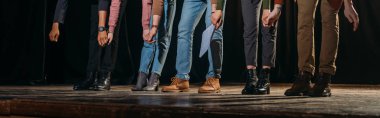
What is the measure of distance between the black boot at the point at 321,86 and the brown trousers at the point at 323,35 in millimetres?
26

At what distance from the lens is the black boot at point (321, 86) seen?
2.20m

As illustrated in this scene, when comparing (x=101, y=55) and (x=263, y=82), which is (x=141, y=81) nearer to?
(x=101, y=55)

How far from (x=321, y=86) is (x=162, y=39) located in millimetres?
1066

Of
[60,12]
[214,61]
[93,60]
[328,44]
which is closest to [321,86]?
[328,44]

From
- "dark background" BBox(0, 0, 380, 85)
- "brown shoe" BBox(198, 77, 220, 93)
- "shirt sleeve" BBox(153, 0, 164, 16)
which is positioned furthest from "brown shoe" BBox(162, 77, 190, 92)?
"dark background" BBox(0, 0, 380, 85)

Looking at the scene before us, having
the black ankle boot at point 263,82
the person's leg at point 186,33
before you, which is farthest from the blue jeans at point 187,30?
the black ankle boot at point 263,82

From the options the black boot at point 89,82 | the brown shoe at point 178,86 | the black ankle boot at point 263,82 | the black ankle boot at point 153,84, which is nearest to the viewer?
the black ankle boot at point 263,82

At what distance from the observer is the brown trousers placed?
220 cm

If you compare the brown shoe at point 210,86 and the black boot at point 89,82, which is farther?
the black boot at point 89,82

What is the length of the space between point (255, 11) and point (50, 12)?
328 cm

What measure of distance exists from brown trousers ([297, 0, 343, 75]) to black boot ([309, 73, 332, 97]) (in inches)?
1.0

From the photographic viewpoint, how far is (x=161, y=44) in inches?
114

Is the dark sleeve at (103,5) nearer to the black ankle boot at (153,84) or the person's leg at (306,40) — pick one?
the black ankle boot at (153,84)

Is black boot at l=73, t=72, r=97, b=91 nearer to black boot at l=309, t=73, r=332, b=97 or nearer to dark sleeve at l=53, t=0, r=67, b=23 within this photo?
dark sleeve at l=53, t=0, r=67, b=23
